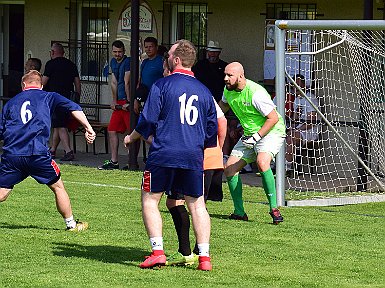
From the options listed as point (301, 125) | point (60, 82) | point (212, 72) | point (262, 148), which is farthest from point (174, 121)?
point (60, 82)

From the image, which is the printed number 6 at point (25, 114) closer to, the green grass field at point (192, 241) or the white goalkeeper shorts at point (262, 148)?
the green grass field at point (192, 241)

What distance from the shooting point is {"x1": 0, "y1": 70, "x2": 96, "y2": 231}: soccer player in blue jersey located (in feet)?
37.5

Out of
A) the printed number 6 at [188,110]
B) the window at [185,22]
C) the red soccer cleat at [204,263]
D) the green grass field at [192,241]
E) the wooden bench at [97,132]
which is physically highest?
the window at [185,22]

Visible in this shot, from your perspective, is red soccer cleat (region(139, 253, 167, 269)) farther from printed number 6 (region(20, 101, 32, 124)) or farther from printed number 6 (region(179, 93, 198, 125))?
printed number 6 (region(20, 101, 32, 124))

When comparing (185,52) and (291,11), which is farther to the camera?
(291,11)

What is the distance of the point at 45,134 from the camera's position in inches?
455

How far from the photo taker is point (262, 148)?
42.8ft

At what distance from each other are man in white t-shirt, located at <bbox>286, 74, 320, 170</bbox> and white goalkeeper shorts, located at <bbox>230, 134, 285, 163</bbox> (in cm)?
286

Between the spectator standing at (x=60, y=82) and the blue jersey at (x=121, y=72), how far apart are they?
0.88 metres

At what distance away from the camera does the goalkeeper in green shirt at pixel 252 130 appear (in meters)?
12.8

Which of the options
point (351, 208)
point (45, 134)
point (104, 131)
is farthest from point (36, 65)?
point (45, 134)

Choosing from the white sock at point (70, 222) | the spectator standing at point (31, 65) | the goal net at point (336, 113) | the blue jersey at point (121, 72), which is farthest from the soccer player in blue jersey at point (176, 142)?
the blue jersey at point (121, 72)

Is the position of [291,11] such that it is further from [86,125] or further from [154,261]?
[154,261]

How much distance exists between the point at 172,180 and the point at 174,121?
0.50 metres
